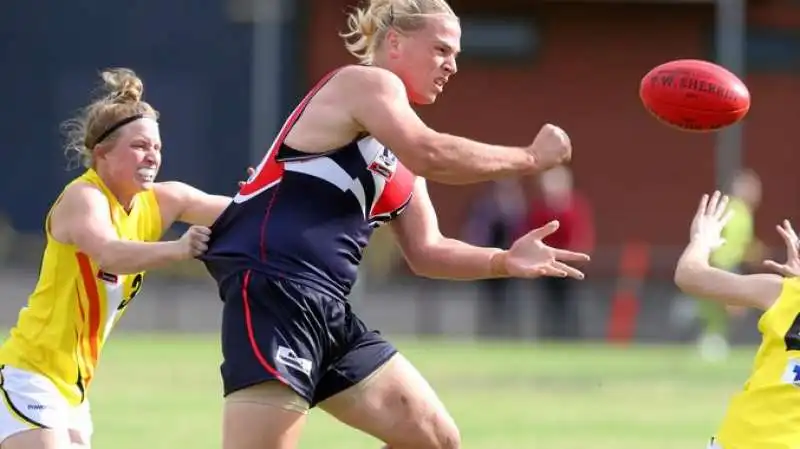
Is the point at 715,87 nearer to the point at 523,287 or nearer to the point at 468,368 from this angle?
the point at 468,368

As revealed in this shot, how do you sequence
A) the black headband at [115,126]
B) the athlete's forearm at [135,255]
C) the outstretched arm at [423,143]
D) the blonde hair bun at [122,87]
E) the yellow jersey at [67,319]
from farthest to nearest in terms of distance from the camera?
the blonde hair bun at [122,87]
the black headband at [115,126]
the yellow jersey at [67,319]
the athlete's forearm at [135,255]
the outstretched arm at [423,143]

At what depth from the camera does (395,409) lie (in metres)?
6.22

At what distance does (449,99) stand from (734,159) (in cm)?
443

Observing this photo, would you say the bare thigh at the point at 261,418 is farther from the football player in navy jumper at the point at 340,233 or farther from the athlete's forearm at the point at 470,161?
the athlete's forearm at the point at 470,161

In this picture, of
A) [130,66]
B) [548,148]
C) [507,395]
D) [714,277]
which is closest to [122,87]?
[548,148]

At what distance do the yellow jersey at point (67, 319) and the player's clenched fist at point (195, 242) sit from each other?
0.60m

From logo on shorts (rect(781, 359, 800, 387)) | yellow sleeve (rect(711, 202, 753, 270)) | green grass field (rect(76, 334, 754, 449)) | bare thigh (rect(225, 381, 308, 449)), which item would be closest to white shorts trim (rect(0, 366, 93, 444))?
bare thigh (rect(225, 381, 308, 449))

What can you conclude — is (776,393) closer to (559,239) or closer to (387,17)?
(387,17)

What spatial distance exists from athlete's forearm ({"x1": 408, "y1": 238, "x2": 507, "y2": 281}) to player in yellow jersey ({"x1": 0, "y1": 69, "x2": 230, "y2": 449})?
0.86 m

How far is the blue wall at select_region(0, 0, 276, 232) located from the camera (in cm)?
2709

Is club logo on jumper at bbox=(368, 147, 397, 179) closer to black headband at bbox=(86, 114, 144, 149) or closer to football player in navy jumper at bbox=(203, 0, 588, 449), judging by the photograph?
football player in navy jumper at bbox=(203, 0, 588, 449)

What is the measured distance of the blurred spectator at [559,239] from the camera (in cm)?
2092

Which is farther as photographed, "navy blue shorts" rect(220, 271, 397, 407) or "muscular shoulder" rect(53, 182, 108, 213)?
"muscular shoulder" rect(53, 182, 108, 213)

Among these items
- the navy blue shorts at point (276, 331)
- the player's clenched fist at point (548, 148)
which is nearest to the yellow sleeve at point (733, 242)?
the player's clenched fist at point (548, 148)
